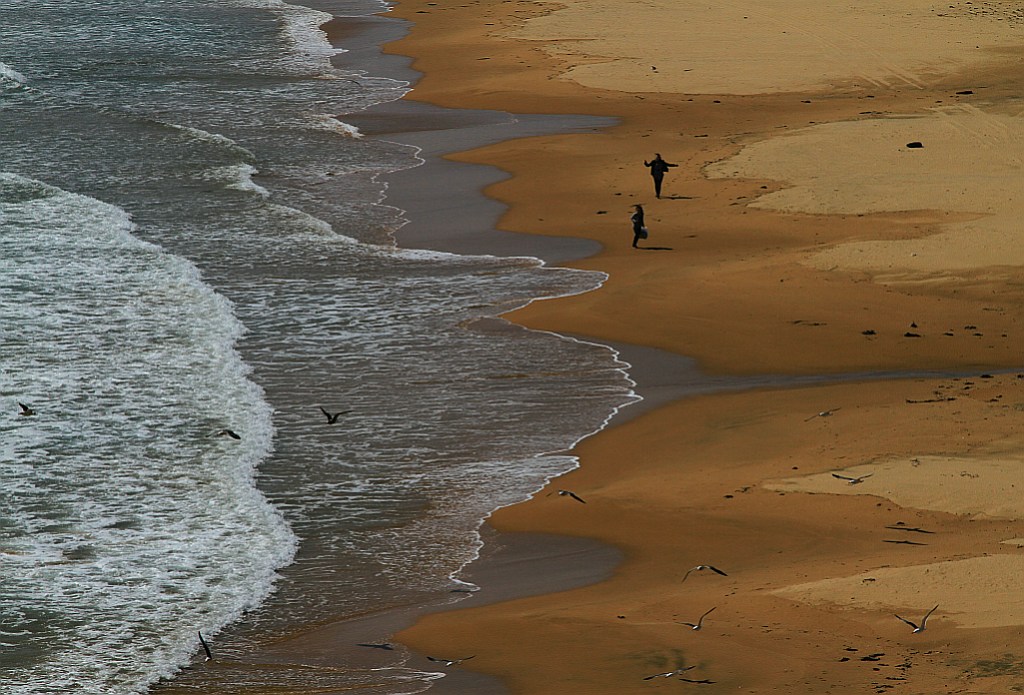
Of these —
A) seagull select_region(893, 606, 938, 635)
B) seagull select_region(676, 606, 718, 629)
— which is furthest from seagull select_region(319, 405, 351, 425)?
seagull select_region(893, 606, 938, 635)

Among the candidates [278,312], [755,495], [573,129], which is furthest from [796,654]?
[573,129]

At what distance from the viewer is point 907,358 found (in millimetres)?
11305

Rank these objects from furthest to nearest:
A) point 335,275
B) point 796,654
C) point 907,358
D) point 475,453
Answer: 1. point 335,275
2. point 907,358
3. point 475,453
4. point 796,654

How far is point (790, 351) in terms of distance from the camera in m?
11.6

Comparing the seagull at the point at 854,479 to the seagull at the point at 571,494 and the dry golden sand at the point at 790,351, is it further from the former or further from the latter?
the seagull at the point at 571,494

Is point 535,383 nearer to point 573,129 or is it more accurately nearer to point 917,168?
point 917,168

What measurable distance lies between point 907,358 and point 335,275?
5.65 metres

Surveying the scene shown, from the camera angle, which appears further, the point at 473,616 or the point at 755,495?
the point at 755,495

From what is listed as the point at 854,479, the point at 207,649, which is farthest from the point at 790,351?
the point at 207,649

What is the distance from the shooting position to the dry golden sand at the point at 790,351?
6.84m

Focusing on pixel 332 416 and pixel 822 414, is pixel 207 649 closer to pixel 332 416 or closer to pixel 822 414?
pixel 332 416

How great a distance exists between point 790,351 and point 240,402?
4.24 m

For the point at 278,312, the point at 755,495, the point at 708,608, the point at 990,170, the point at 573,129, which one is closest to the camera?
the point at 708,608

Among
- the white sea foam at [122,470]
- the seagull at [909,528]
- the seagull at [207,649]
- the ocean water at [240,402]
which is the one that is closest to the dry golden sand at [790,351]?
the seagull at [909,528]
